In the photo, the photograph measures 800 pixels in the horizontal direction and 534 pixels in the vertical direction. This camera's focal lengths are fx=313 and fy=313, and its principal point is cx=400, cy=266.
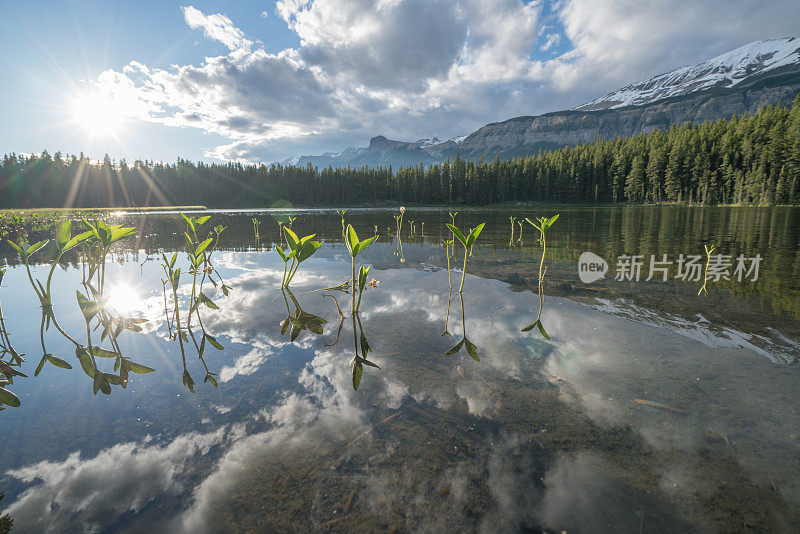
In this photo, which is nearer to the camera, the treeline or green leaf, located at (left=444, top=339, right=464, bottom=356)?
green leaf, located at (left=444, top=339, right=464, bottom=356)

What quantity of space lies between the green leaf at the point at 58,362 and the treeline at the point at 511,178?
85.3 meters

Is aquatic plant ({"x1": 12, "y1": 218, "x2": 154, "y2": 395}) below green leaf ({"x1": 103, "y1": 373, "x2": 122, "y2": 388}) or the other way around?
the other way around

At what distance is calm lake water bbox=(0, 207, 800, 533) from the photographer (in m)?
1.76

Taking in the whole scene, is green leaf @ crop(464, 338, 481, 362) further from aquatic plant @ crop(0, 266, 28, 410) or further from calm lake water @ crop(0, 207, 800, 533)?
aquatic plant @ crop(0, 266, 28, 410)

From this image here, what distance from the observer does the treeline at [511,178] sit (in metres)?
58.8

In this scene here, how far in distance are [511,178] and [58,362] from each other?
109m

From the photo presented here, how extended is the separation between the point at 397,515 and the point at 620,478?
1407mm

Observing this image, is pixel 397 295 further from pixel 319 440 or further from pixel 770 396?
pixel 770 396

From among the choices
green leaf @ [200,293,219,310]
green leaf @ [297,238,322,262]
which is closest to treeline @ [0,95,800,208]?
green leaf @ [297,238,322,262]

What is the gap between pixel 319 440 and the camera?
2.31 m

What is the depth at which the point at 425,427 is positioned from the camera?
8.05 feet

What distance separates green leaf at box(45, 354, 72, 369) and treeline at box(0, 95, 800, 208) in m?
85.3

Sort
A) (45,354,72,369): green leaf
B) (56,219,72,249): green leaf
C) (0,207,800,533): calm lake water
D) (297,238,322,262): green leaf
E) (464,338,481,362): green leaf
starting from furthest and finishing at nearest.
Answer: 1. (297,238,322,262): green leaf
2. (56,219,72,249): green leaf
3. (464,338,481,362): green leaf
4. (45,354,72,369): green leaf
5. (0,207,800,533): calm lake water

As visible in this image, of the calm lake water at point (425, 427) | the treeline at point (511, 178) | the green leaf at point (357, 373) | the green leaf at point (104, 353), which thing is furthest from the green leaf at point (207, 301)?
the treeline at point (511, 178)
